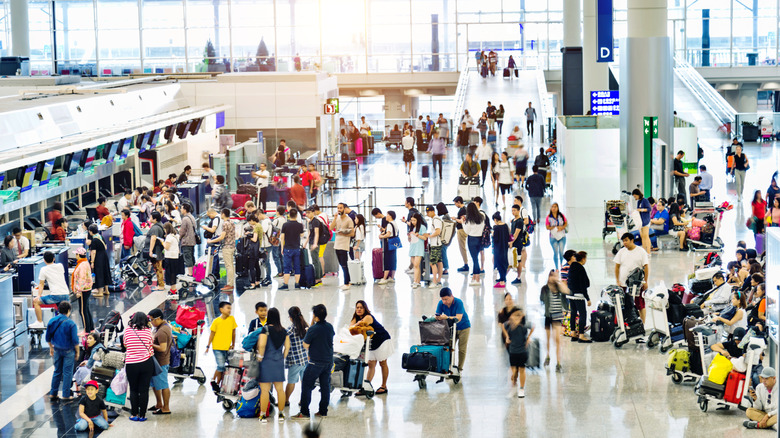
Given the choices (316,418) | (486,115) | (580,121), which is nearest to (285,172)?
(580,121)

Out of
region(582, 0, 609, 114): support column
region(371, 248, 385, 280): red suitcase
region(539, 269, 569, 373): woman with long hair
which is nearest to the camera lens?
region(539, 269, 569, 373): woman with long hair

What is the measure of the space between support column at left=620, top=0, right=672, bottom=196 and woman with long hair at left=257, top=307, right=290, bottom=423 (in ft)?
50.6

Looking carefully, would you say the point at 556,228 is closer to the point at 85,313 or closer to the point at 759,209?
the point at 759,209

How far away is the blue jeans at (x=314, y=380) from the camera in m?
10.6

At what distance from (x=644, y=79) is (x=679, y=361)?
14.3 m

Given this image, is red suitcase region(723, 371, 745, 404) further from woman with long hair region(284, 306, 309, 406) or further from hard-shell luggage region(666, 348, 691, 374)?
woman with long hair region(284, 306, 309, 406)

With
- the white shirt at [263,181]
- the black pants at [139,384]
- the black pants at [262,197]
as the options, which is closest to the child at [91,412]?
the black pants at [139,384]

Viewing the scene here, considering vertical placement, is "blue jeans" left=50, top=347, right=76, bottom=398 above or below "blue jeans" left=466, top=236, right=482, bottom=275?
below

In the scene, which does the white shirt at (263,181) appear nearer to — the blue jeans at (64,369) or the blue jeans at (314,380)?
the blue jeans at (64,369)

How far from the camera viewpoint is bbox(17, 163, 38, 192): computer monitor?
1913cm

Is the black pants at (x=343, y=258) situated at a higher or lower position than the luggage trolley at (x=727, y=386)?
higher

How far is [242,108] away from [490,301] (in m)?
19.2

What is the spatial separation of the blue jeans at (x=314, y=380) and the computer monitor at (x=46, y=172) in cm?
1113

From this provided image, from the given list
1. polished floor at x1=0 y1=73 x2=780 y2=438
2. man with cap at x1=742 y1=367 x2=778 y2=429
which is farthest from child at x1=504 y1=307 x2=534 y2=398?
man with cap at x1=742 y1=367 x2=778 y2=429
